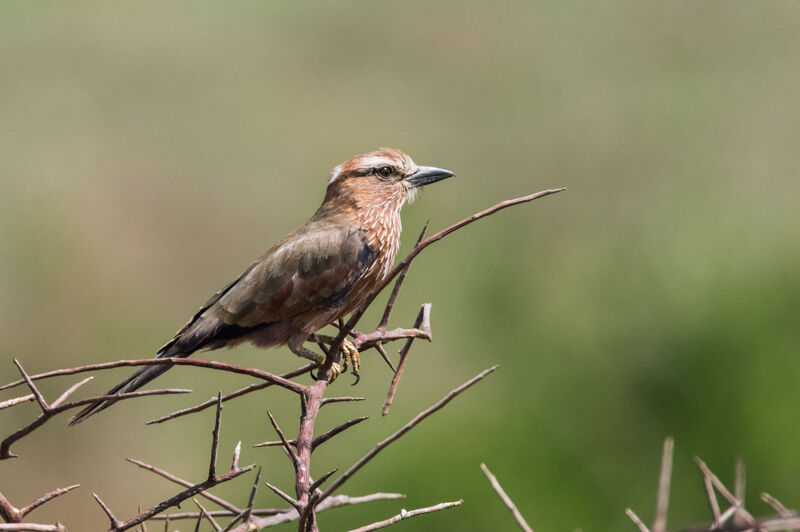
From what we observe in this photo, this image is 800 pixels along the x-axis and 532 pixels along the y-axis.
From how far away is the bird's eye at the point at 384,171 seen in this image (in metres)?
4.64

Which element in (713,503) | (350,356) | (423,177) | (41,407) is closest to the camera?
(713,503)

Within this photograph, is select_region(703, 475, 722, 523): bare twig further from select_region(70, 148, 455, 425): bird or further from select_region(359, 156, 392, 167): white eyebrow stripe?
select_region(359, 156, 392, 167): white eyebrow stripe

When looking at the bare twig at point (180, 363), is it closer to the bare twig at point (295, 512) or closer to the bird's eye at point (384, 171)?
the bare twig at point (295, 512)

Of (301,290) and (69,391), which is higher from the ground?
(69,391)

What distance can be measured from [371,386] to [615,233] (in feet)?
16.2

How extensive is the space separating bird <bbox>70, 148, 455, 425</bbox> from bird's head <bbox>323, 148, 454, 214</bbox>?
7 centimetres

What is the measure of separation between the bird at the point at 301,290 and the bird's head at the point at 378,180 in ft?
0.23

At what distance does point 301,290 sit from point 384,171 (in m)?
0.87

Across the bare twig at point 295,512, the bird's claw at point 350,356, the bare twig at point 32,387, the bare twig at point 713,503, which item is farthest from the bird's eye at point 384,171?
the bare twig at point 713,503

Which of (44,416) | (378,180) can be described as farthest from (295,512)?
(378,180)

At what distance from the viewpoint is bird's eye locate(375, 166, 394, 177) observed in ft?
15.2

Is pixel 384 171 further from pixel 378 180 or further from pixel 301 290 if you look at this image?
pixel 301 290

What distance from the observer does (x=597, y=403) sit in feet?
30.0

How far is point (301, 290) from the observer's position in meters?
4.01
